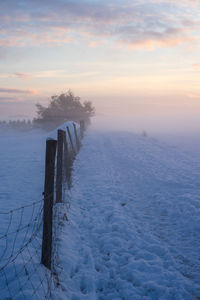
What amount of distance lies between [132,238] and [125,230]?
383mm

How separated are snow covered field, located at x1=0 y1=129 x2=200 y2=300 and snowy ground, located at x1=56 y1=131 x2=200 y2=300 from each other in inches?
0.5

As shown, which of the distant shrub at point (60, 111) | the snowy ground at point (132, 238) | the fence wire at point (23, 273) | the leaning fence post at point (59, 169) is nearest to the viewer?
the fence wire at point (23, 273)

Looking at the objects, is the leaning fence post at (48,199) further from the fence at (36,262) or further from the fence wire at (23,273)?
the fence wire at (23,273)

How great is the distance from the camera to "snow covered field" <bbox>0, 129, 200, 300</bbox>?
425 cm

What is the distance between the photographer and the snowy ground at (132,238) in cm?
422

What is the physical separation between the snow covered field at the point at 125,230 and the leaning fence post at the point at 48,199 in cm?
51

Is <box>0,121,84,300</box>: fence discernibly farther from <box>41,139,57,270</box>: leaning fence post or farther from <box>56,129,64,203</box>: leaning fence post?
<box>56,129,64,203</box>: leaning fence post

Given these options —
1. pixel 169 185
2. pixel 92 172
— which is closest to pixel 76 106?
pixel 92 172

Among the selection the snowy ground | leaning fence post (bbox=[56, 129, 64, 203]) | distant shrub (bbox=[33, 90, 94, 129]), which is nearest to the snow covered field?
the snowy ground

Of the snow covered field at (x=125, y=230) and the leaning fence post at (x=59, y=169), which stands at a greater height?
the leaning fence post at (x=59, y=169)

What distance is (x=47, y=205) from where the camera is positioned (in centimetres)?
412

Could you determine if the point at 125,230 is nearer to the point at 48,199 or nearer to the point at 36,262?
the point at 36,262

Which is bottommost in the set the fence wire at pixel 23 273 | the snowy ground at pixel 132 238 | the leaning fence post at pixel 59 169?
the snowy ground at pixel 132 238

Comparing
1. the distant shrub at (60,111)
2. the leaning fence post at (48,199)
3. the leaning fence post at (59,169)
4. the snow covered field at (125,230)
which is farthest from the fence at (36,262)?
the distant shrub at (60,111)
